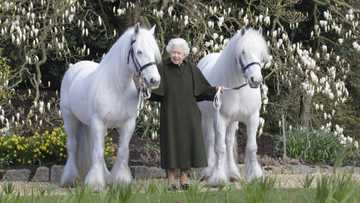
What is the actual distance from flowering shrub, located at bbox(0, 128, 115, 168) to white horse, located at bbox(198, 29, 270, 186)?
2.07 m

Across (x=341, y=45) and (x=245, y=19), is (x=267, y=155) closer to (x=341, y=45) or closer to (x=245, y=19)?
(x=245, y=19)

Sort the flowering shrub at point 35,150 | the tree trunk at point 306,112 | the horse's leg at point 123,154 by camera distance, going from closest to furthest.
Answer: the horse's leg at point 123,154 < the flowering shrub at point 35,150 < the tree trunk at point 306,112

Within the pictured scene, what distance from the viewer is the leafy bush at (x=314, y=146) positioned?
12.0m

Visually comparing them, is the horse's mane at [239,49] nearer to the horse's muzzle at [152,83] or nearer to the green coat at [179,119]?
the green coat at [179,119]

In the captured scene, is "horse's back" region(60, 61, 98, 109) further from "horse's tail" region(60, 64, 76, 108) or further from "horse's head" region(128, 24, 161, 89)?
"horse's head" region(128, 24, 161, 89)

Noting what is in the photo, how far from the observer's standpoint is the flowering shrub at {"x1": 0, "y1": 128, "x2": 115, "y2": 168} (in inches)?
422

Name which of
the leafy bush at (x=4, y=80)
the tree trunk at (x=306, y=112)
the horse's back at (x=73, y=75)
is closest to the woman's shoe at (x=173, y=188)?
the horse's back at (x=73, y=75)

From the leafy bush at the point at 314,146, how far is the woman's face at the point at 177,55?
4.40 meters

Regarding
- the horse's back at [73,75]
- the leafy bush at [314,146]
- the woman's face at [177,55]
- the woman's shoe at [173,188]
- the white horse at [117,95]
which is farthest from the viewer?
the leafy bush at [314,146]

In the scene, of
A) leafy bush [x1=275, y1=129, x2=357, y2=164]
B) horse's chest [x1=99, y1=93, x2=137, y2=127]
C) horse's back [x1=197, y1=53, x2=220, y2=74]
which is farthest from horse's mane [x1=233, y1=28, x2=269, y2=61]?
leafy bush [x1=275, y1=129, x2=357, y2=164]

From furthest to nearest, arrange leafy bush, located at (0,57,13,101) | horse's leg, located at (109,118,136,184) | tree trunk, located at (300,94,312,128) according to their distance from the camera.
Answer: tree trunk, located at (300,94,312,128) → leafy bush, located at (0,57,13,101) → horse's leg, located at (109,118,136,184)

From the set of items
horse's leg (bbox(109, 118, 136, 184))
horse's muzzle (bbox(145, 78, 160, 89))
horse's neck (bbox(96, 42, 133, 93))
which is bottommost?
horse's leg (bbox(109, 118, 136, 184))

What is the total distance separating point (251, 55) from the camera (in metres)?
8.48

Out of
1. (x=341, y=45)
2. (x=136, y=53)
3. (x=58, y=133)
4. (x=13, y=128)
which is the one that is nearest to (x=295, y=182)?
(x=136, y=53)
